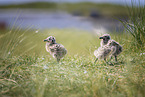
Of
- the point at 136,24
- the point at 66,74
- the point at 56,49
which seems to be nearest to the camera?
the point at 66,74

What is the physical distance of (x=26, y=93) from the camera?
11.5ft

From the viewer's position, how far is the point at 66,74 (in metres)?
4.15

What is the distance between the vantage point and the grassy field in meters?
3.48

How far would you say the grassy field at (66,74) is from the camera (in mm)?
3484

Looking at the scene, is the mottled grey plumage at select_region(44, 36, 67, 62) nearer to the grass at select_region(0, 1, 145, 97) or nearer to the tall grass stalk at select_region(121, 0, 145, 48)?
the grass at select_region(0, 1, 145, 97)

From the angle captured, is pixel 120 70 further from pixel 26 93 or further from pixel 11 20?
pixel 11 20

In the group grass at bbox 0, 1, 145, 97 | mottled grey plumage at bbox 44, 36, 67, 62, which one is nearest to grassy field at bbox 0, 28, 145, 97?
grass at bbox 0, 1, 145, 97

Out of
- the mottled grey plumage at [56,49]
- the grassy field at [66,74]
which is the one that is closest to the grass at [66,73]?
the grassy field at [66,74]

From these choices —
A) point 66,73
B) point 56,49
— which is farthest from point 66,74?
point 56,49

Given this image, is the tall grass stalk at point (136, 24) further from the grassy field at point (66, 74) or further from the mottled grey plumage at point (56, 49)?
the mottled grey plumage at point (56, 49)

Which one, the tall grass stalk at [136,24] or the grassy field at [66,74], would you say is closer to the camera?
the grassy field at [66,74]

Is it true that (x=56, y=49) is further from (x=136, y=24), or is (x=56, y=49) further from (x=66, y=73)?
(x=136, y=24)

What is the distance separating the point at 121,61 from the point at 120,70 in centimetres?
57

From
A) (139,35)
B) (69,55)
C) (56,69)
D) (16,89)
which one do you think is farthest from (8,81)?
(139,35)
